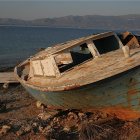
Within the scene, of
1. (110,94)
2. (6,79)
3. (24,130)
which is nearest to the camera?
(110,94)

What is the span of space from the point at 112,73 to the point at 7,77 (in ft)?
30.8

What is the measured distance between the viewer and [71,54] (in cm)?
1392

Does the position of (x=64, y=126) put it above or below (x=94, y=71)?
below

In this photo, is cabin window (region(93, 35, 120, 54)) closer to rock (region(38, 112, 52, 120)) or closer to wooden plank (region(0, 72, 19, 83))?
rock (region(38, 112, 52, 120))

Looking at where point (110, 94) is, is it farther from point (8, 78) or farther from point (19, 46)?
point (19, 46)

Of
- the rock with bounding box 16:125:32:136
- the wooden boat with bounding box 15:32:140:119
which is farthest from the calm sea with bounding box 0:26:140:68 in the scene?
the rock with bounding box 16:125:32:136

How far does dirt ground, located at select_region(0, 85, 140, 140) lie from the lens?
32.8ft

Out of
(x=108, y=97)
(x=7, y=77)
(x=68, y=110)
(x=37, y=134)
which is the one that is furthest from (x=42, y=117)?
(x=7, y=77)

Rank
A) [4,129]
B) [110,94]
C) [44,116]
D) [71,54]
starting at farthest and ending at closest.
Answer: [71,54]
[44,116]
[4,129]
[110,94]

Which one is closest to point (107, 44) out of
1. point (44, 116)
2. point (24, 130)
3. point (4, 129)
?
point (44, 116)

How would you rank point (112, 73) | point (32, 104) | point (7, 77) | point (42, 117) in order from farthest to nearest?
point (7, 77), point (32, 104), point (42, 117), point (112, 73)

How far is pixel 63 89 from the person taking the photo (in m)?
10.4

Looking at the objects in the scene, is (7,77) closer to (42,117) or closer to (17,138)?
(42,117)

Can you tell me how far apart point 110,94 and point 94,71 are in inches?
34.7
